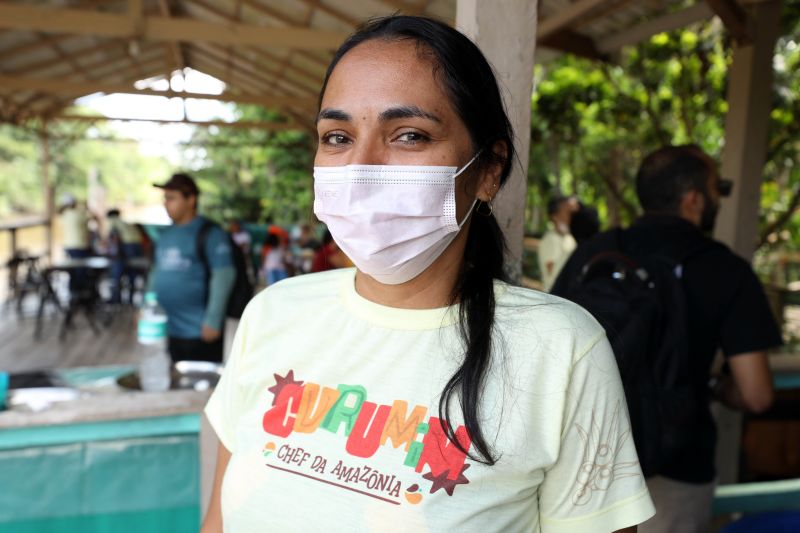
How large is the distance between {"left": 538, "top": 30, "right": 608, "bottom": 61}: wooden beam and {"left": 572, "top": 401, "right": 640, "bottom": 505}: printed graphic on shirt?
3997 millimetres

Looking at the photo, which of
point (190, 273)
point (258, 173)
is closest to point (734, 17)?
point (190, 273)

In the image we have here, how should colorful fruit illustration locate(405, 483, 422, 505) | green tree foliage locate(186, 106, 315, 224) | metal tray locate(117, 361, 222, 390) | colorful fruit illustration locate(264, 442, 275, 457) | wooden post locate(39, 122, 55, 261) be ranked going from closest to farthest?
colorful fruit illustration locate(405, 483, 422, 505) → colorful fruit illustration locate(264, 442, 275, 457) → metal tray locate(117, 361, 222, 390) → wooden post locate(39, 122, 55, 261) → green tree foliage locate(186, 106, 315, 224)

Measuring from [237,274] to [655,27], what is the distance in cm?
305

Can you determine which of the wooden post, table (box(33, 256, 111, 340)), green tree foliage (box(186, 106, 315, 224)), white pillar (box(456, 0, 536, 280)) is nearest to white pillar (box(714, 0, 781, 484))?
white pillar (box(456, 0, 536, 280))

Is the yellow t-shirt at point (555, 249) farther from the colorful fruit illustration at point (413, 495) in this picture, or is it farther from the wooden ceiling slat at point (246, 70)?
the wooden ceiling slat at point (246, 70)

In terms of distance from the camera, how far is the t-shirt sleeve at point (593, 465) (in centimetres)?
88

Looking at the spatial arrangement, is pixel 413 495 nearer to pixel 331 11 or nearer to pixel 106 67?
pixel 331 11

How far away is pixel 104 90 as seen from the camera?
848cm

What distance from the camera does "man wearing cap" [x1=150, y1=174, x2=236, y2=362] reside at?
3258 mm

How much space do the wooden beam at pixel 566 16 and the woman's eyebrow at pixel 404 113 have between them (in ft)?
8.67

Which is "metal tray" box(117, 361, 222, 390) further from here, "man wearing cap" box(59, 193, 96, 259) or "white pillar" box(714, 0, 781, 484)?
"man wearing cap" box(59, 193, 96, 259)

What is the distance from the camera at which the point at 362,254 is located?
98cm

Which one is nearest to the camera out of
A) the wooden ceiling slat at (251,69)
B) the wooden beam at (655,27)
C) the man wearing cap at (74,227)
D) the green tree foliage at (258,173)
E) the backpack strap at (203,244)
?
the backpack strap at (203,244)

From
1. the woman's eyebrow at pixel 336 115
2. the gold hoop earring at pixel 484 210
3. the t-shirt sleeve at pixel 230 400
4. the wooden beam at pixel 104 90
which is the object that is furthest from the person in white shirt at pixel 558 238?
the wooden beam at pixel 104 90
